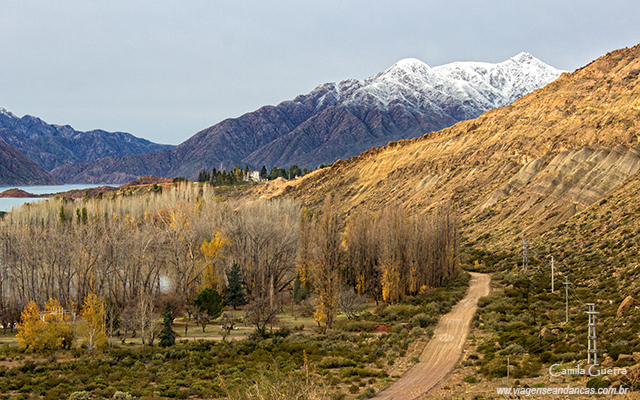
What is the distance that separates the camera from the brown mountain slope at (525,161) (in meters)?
65.8

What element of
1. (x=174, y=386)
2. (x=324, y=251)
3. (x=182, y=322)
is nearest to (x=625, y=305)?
(x=324, y=251)

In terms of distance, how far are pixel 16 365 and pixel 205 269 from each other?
2361 cm

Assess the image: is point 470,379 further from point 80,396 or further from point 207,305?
point 207,305

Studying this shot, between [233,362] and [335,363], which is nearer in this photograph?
[335,363]

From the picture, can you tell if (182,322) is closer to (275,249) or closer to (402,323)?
(275,249)

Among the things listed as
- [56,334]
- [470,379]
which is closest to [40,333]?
[56,334]

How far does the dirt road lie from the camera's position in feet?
72.3

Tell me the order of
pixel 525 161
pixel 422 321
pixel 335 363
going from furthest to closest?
pixel 525 161, pixel 422 321, pixel 335 363

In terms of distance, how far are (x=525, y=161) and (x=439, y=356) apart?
6124cm

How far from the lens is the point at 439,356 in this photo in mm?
27562

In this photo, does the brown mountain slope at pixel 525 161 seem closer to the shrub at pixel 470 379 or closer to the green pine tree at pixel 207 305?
the green pine tree at pixel 207 305

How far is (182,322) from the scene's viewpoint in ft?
143

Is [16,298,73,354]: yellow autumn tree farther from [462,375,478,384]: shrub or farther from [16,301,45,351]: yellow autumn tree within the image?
[462,375,478,384]: shrub

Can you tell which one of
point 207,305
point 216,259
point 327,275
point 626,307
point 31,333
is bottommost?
point 207,305
